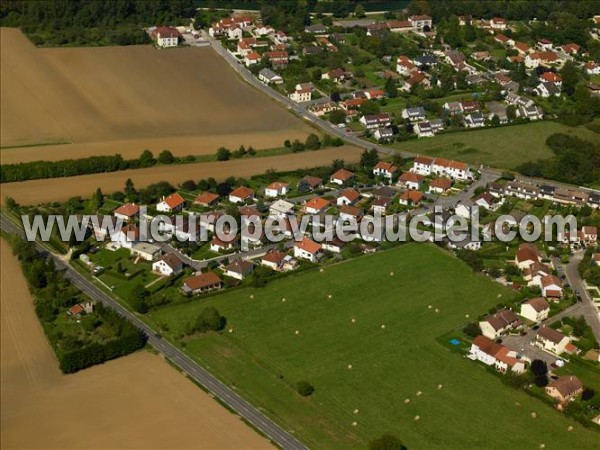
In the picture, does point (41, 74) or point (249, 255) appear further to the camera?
point (41, 74)

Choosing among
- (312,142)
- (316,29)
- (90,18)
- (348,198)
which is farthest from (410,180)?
(90,18)

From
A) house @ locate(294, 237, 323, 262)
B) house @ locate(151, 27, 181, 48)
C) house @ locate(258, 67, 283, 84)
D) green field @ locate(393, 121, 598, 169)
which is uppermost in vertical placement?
house @ locate(151, 27, 181, 48)

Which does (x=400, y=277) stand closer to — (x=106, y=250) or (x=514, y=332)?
(x=514, y=332)

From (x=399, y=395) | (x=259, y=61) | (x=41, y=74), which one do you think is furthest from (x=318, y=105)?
(x=399, y=395)

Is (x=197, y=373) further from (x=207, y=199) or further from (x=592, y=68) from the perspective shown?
(x=592, y=68)

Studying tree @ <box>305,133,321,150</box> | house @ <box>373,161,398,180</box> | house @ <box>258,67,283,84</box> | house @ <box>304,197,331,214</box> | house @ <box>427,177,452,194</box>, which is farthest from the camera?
house @ <box>258,67,283,84</box>

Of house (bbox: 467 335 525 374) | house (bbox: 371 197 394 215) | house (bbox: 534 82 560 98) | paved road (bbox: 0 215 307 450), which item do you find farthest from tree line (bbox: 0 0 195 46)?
house (bbox: 467 335 525 374)

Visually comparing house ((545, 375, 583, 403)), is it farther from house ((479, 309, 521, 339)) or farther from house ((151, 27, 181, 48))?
house ((151, 27, 181, 48))
